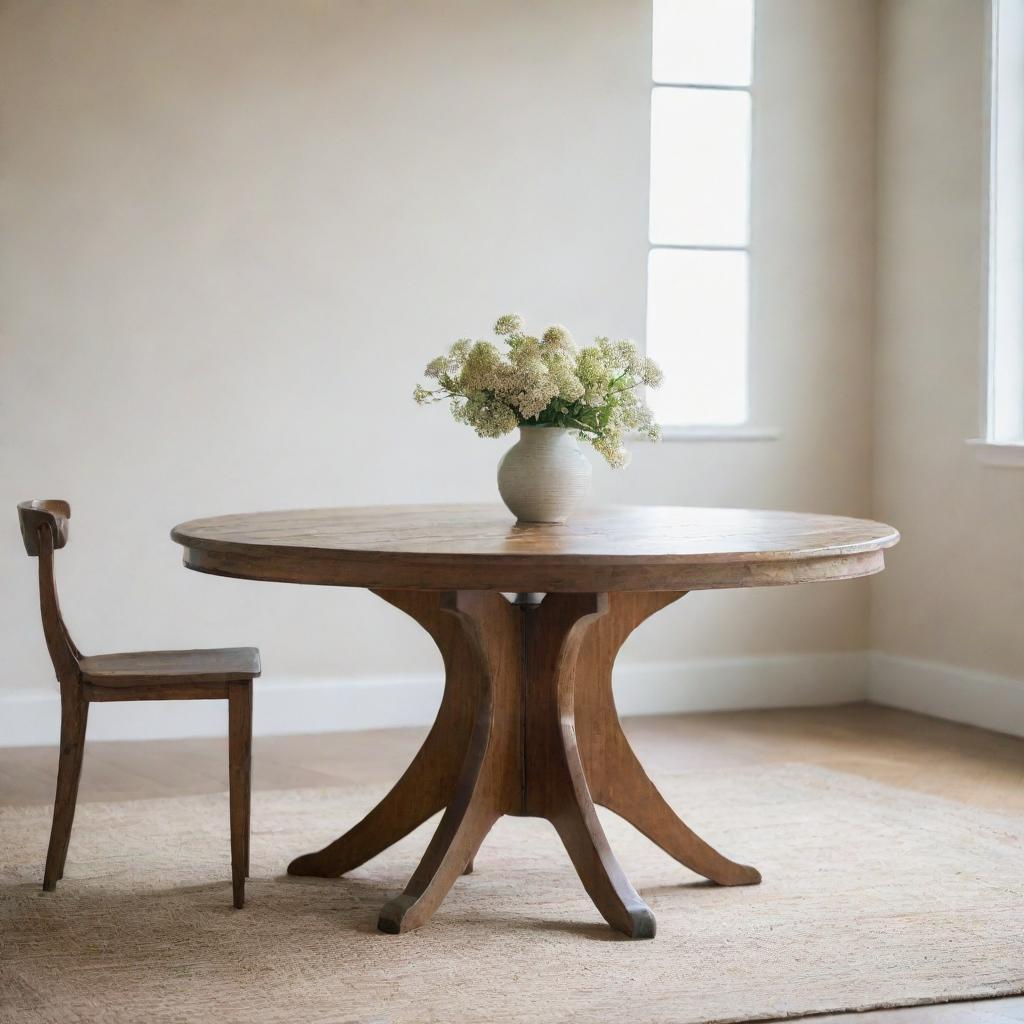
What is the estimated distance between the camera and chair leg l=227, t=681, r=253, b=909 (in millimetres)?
3020

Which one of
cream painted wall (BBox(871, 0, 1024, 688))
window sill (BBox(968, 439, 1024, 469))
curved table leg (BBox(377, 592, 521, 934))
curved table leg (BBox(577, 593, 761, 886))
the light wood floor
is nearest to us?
curved table leg (BBox(377, 592, 521, 934))

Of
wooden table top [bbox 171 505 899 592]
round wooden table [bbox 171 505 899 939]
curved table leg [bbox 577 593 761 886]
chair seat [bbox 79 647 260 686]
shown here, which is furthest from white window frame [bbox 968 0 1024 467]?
chair seat [bbox 79 647 260 686]

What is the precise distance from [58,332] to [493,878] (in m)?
2.40

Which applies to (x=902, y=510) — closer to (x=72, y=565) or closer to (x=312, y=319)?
(x=312, y=319)

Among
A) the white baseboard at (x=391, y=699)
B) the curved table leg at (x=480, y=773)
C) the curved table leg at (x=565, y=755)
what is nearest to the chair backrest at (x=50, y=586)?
the curved table leg at (x=480, y=773)

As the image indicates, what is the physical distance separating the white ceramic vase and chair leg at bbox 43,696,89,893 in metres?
0.99

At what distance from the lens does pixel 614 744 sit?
124 inches

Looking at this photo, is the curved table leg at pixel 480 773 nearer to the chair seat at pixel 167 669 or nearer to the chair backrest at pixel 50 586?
the chair seat at pixel 167 669

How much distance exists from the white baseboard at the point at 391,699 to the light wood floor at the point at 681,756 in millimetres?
76

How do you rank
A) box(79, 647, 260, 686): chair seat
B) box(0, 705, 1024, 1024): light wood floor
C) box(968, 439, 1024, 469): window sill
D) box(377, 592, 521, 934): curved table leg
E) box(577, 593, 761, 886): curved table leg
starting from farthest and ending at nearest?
1. box(968, 439, 1024, 469): window sill
2. box(0, 705, 1024, 1024): light wood floor
3. box(577, 593, 761, 886): curved table leg
4. box(79, 647, 260, 686): chair seat
5. box(377, 592, 521, 934): curved table leg

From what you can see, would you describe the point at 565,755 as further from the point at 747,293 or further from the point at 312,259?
the point at 747,293

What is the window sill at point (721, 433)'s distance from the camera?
530 centimetres

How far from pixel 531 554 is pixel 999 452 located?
9.36 feet

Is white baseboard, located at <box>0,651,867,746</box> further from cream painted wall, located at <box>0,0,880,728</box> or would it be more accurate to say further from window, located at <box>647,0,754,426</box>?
window, located at <box>647,0,754,426</box>
